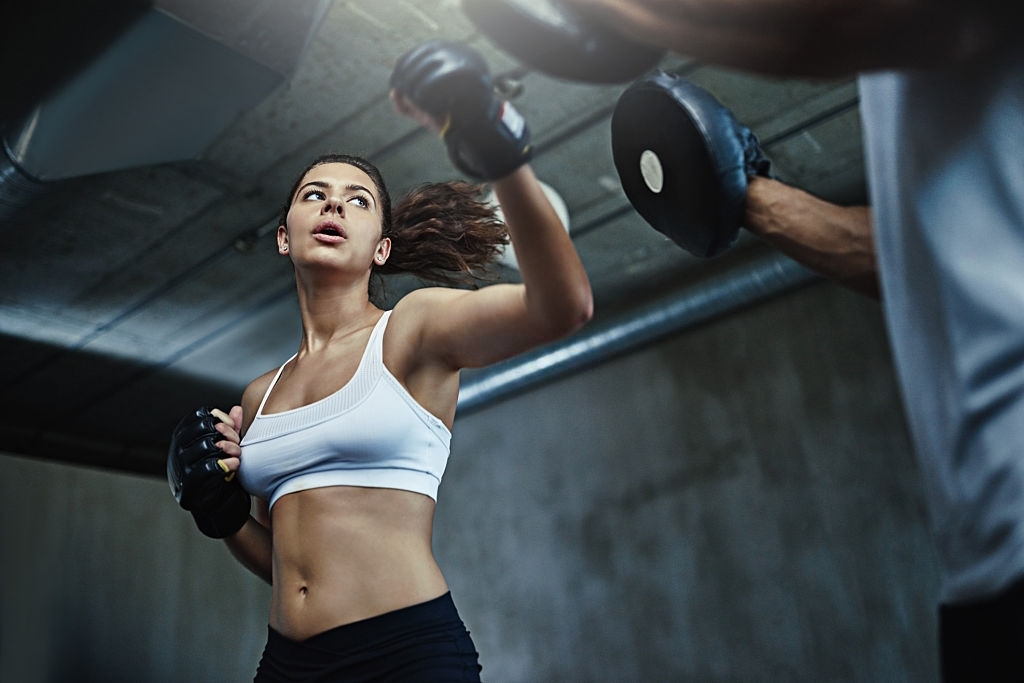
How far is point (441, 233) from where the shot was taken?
6.03 ft

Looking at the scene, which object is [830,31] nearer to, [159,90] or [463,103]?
[463,103]

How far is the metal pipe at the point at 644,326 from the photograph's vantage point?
4.82 m

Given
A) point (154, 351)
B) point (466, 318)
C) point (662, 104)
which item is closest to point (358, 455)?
point (466, 318)

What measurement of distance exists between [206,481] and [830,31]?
1294 millimetres

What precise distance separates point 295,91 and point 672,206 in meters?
2.64

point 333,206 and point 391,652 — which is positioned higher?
point 333,206

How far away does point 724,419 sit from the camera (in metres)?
5.08

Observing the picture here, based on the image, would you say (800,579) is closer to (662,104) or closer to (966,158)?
(662,104)

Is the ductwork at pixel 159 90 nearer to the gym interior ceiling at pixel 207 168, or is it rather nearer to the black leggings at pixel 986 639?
the gym interior ceiling at pixel 207 168

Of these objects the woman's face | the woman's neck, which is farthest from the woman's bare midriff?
the woman's face

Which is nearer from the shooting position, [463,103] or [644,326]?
[463,103]

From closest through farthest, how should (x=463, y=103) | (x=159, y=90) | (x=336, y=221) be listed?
1. (x=463, y=103)
2. (x=336, y=221)
3. (x=159, y=90)

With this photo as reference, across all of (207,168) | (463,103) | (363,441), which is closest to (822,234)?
(463,103)

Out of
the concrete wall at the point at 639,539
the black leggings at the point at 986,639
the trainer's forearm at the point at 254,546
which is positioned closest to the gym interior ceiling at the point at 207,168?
the concrete wall at the point at 639,539
